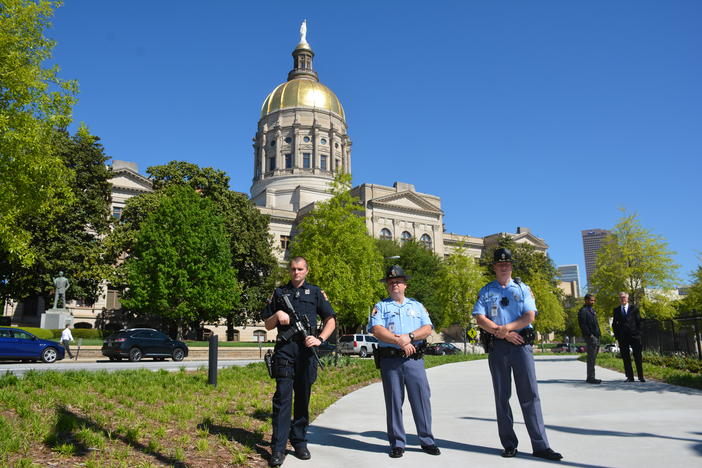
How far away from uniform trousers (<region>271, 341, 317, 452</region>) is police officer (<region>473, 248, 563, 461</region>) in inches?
77.1

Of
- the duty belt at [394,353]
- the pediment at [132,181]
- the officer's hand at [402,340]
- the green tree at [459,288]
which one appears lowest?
the duty belt at [394,353]

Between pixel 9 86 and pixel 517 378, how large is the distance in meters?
16.9

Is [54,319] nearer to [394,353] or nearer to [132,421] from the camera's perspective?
[132,421]

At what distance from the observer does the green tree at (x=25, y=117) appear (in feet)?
52.4

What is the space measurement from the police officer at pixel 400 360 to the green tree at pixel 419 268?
1623 inches

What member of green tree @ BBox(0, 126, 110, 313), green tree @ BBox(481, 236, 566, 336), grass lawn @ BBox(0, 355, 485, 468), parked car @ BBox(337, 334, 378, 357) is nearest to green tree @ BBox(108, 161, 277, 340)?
green tree @ BBox(0, 126, 110, 313)

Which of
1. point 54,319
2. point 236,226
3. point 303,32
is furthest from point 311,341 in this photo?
point 303,32

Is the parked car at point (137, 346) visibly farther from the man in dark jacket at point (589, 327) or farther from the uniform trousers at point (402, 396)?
the uniform trousers at point (402, 396)

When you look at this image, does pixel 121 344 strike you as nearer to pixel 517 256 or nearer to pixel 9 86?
pixel 9 86

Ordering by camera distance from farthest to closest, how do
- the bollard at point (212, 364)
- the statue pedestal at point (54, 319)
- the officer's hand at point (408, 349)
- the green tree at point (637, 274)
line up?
the statue pedestal at point (54, 319) → the green tree at point (637, 274) → the bollard at point (212, 364) → the officer's hand at point (408, 349)

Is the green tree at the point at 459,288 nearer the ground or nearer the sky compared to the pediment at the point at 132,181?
nearer the ground

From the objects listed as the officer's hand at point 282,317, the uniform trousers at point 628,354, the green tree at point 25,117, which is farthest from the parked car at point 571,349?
the officer's hand at point 282,317

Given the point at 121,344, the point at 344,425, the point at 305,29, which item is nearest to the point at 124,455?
the point at 344,425

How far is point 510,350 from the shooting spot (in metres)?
5.76
